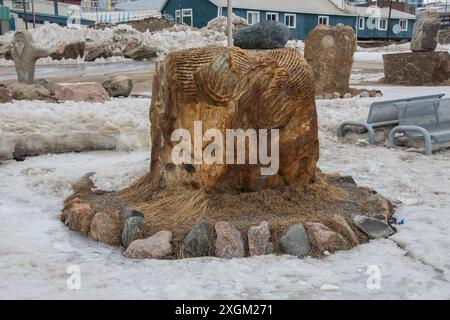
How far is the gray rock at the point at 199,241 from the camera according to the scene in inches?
156

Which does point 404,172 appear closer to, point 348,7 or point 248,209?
point 248,209

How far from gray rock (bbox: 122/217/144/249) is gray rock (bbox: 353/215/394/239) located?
175cm

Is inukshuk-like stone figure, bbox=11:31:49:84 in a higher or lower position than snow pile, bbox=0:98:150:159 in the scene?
higher

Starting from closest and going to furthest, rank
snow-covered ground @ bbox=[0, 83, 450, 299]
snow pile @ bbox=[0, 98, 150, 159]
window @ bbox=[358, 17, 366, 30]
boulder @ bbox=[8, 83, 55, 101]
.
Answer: snow-covered ground @ bbox=[0, 83, 450, 299] → snow pile @ bbox=[0, 98, 150, 159] → boulder @ bbox=[8, 83, 55, 101] → window @ bbox=[358, 17, 366, 30]

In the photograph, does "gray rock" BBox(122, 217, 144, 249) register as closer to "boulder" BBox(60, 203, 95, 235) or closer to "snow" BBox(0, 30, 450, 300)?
"snow" BBox(0, 30, 450, 300)

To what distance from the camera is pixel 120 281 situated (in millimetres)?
3504

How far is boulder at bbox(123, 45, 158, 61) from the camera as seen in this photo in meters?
27.0

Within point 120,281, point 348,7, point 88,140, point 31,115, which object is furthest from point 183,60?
point 348,7

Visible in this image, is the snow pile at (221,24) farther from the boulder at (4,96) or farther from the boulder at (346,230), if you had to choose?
the boulder at (346,230)

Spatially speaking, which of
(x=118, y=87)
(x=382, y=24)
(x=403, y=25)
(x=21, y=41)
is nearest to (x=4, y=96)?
(x=21, y=41)

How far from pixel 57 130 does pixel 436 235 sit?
19.4 ft

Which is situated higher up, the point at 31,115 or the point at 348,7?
the point at 348,7

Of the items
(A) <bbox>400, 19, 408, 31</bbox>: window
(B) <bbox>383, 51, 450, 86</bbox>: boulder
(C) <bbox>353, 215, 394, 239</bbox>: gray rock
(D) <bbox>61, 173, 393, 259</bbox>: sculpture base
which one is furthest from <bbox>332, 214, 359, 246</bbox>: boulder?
(A) <bbox>400, 19, 408, 31</bbox>: window

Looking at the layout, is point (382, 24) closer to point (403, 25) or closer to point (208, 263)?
point (403, 25)
